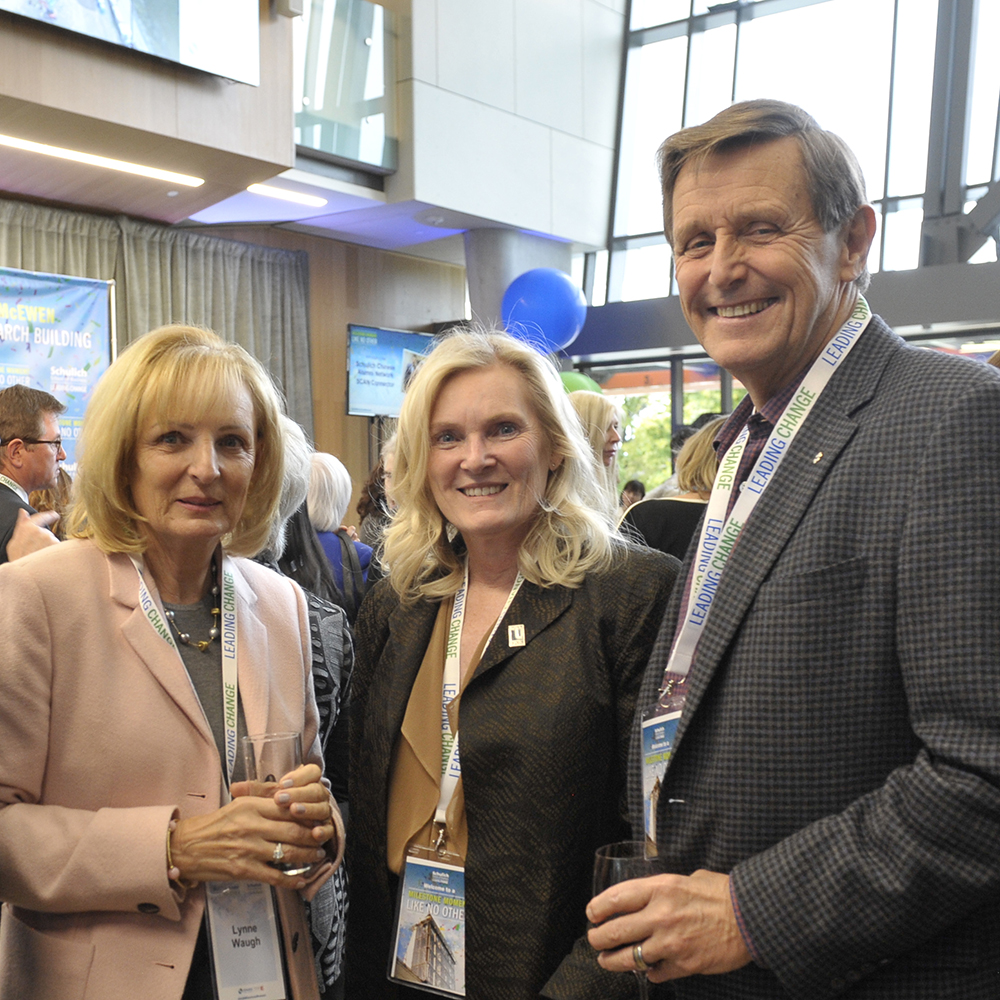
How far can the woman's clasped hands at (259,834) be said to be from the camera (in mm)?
1475

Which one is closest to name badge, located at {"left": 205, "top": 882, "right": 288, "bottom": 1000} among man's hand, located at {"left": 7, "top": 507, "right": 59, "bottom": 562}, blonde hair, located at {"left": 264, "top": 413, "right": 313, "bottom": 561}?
blonde hair, located at {"left": 264, "top": 413, "right": 313, "bottom": 561}

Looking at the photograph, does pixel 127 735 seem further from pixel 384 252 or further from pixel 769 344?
pixel 384 252

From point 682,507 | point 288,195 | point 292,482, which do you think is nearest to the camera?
point 292,482

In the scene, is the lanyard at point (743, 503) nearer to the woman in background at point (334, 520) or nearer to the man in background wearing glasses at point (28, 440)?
the woman in background at point (334, 520)

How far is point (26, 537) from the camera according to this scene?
3.72m

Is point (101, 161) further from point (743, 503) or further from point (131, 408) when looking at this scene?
point (743, 503)

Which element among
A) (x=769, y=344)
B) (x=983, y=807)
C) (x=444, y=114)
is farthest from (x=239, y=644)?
(x=444, y=114)

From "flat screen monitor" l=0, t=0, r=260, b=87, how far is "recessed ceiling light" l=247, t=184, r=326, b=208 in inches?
51.3

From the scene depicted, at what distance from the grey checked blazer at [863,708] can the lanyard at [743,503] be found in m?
0.03

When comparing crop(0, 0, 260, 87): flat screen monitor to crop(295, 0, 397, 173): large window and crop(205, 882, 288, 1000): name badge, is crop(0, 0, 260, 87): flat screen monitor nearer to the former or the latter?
crop(295, 0, 397, 173): large window

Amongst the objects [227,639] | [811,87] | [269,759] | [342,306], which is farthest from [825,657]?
[811,87]

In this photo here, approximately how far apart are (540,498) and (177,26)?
5.89m

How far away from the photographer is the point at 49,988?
1.58m

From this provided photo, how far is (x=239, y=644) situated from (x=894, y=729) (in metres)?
1.09
